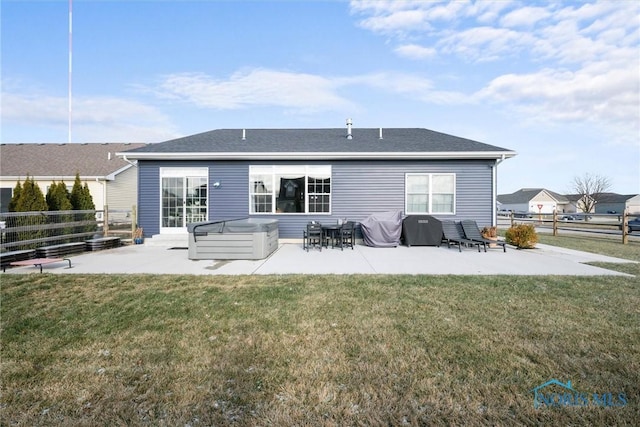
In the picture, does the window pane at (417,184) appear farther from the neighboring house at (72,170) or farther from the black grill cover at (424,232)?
the neighboring house at (72,170)

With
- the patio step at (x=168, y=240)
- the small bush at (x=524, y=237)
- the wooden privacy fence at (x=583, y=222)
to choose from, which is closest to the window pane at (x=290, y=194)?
the patio step at (x=168, y=240)

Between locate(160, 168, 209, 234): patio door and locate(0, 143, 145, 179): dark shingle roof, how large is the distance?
954 centimetres

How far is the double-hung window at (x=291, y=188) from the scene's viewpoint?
11.0 meters

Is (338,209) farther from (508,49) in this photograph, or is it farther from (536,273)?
(508,49)

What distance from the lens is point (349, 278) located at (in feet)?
18.4

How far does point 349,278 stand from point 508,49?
387 inches

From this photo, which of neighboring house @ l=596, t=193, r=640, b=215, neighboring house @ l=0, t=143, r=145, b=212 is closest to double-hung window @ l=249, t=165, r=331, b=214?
neighboring house @ l=0, t=143, r=145, b=212

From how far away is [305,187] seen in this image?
36.0ft

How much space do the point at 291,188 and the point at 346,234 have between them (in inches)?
107

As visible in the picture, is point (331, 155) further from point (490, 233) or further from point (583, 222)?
point (583, 222)

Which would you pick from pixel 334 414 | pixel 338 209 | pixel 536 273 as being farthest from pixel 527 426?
pixel 338 209

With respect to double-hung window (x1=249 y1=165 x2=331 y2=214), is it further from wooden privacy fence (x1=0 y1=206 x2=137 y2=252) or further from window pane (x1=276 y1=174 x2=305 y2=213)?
wooden privacy fence (x1=0 y1=206 x2=137 y2=252)

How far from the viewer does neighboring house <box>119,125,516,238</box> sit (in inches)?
426

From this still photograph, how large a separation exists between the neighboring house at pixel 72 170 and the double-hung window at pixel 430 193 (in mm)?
15694
